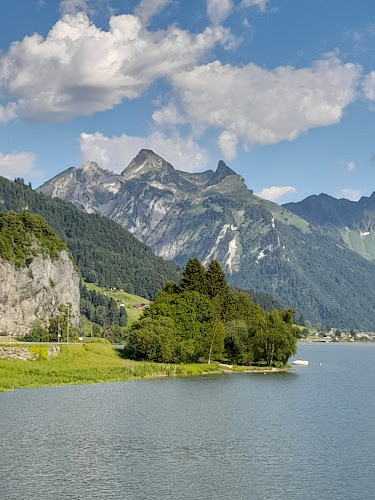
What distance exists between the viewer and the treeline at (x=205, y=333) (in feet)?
520

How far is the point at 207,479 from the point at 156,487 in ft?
16.7

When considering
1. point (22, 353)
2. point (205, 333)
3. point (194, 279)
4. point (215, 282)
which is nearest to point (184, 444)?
point (22, 353)

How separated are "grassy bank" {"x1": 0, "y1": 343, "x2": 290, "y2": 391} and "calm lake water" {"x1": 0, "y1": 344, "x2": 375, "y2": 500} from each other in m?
7.17

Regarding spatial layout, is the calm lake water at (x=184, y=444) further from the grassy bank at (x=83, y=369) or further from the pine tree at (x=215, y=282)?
the pine tree at (x=215, y=282)

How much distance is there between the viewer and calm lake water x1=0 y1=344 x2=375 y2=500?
182 ft

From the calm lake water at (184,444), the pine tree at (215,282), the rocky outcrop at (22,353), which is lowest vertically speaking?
the calm lake water at (184,444)

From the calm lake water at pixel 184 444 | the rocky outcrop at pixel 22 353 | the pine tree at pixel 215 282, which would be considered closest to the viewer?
the calm lake water at pixel 184 444

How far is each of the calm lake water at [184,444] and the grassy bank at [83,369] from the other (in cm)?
717

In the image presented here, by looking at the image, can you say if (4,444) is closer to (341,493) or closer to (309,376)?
(341,493)

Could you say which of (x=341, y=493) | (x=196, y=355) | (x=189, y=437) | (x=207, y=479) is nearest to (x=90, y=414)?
(x=189, y=437)

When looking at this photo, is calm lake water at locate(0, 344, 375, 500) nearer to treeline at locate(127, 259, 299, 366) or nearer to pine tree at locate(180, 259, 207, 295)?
treeline at locate(127, 259, 299, 366)

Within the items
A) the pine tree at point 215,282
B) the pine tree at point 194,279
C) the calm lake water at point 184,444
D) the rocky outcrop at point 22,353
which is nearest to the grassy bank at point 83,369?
the rocky outcrop at point 22,353

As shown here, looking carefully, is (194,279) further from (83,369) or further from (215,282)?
(83,369)

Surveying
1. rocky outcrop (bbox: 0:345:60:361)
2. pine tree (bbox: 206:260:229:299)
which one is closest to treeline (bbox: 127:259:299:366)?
pine tree (bbox: 206:260:229:299)
